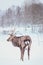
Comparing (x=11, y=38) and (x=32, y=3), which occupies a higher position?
(x=32, y=3)

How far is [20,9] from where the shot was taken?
170 centimetres

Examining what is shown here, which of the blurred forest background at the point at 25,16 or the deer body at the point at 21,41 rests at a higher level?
the blurred forest background at the point at 25,16

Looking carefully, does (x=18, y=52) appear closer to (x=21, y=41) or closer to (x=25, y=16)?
(x=21, y=41)

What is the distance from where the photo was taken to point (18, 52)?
5.48ft

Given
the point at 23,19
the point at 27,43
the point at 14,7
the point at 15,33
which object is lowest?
the point at 27,43

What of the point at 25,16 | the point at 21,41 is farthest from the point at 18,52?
the point at 25,16

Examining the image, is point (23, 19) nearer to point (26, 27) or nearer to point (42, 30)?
point (26, 27)

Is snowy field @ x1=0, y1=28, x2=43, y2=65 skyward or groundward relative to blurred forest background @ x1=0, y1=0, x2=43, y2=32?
groundward

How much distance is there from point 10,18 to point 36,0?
320mm

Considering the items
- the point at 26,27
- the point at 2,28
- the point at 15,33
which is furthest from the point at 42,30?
the point at 2,28

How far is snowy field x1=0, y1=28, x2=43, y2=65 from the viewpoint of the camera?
5.45ft

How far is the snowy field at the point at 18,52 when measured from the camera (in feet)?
5.45

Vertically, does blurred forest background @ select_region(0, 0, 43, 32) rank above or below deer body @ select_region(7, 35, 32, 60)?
above

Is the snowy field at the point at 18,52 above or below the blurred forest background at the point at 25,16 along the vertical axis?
below
